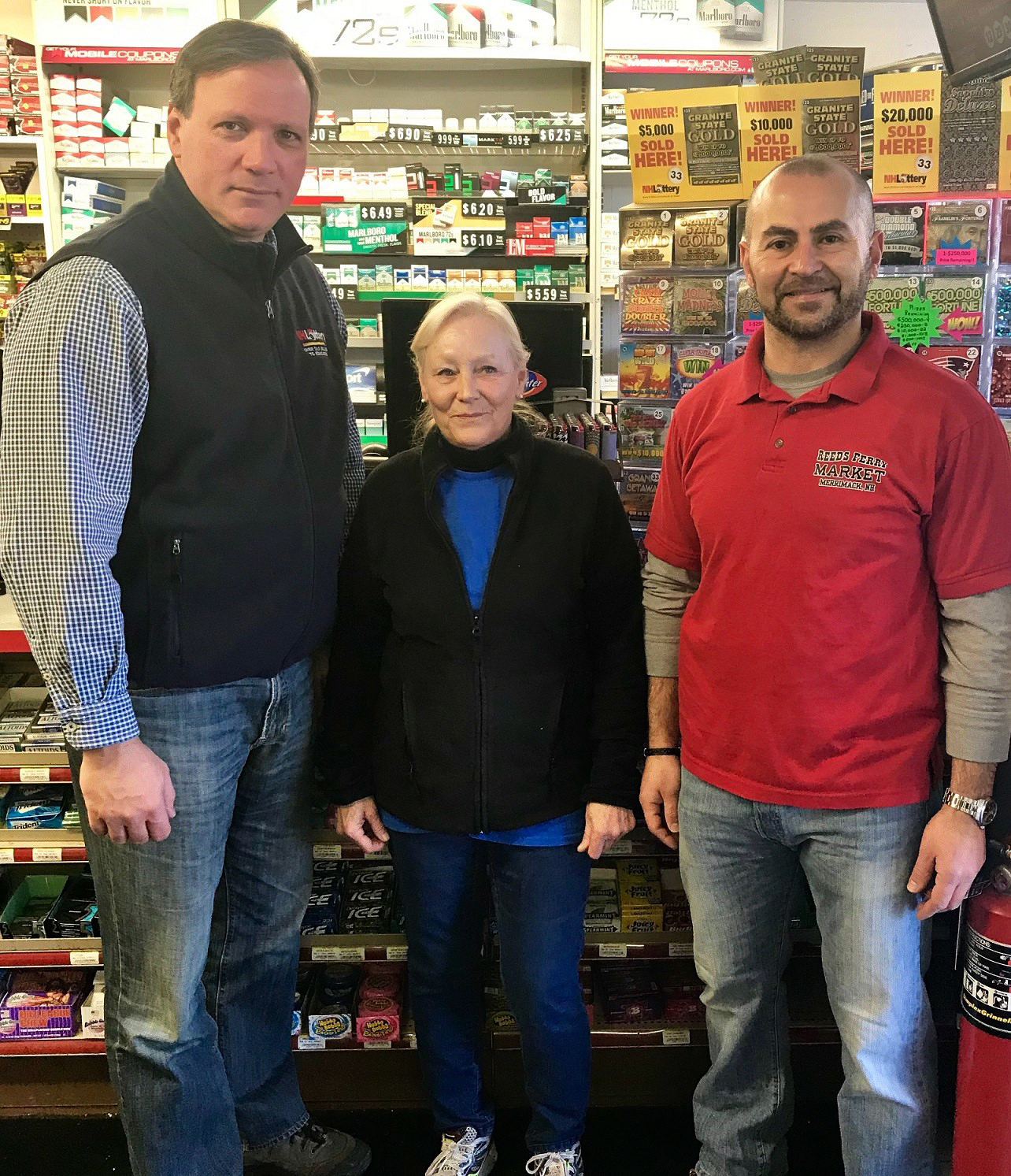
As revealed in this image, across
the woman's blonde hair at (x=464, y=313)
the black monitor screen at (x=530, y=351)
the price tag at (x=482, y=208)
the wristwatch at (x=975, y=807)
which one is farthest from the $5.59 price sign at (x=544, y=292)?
the wristwatch at (x=975, y=807)

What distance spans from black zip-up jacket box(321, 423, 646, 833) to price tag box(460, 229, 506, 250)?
11.0 feet

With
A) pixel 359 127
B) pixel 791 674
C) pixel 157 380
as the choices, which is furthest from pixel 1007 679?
pixel 359 127

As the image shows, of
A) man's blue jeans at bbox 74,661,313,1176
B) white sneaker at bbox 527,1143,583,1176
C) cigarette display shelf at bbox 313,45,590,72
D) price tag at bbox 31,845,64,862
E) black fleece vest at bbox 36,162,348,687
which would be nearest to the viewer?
black fleece vest at bbox 36,162,348,687

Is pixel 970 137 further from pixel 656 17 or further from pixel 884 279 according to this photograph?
pixel 656 17

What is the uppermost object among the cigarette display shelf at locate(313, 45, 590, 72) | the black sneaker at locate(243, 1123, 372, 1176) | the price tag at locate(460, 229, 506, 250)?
the cigarette display shelf at locate(313, 45, 590, 72)

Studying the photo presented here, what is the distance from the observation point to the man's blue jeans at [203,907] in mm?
1690

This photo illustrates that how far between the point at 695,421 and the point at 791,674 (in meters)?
0.49

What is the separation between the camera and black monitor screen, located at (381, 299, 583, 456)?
2529 mm

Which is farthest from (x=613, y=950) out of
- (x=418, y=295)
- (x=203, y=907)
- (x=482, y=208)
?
(x=482, y=208)

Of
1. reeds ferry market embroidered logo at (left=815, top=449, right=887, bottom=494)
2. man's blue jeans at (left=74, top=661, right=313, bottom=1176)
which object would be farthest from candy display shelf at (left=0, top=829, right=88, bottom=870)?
reeds ferry market embroidered logo at (left=815, top=449, right=887, bottom=494)

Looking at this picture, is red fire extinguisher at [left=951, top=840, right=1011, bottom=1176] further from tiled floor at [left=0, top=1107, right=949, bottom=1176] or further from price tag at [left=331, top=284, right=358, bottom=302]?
price tag at [left=331, top=284, right=358, bottom=302]

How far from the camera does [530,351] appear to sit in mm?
2520

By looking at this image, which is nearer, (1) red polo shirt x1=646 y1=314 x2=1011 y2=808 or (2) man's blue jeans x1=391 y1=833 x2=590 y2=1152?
(1) red polo shirt x1=646 y1=314 x2=1011 y2=808

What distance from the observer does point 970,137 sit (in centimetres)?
245
